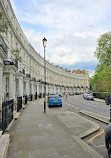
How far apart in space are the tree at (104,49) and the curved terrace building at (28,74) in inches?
643

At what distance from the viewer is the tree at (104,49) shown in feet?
102

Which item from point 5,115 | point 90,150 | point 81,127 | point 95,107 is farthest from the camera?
point 95,107

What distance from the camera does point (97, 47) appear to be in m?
32.8

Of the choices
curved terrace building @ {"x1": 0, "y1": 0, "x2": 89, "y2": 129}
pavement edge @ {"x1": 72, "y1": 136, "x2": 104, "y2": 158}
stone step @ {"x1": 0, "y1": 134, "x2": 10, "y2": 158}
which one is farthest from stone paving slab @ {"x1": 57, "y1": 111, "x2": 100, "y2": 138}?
curved terrace building @ {"x1": 0, "y1": 0, "x2": 89, "y2": 129}

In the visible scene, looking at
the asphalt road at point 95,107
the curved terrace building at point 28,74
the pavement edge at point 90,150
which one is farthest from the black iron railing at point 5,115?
the asphalt road at point 95,107

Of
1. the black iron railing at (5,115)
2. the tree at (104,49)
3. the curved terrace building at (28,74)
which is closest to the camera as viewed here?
the black iron railing at (5,115)

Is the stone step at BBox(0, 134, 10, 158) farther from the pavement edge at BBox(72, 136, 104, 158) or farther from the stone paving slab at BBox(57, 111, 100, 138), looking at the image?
the stone paving slab at BBox(57, 111, 100, 138)

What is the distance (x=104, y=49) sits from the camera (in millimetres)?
31859

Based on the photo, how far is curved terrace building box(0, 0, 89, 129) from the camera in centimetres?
1995

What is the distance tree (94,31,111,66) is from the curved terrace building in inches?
643

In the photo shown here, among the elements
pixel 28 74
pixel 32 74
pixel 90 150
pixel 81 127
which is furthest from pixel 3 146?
pixel 32 74

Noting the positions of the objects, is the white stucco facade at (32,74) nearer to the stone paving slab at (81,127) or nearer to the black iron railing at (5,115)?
the black iron railing at (5,115)

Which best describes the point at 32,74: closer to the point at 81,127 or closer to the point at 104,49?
the point at 104,49

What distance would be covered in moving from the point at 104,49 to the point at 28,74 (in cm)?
1767
